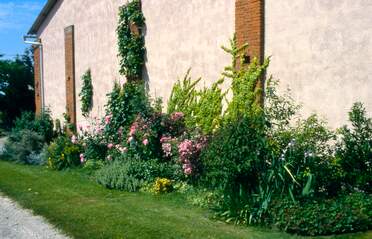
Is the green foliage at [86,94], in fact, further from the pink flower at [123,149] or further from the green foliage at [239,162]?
the green foliage at [239,162]

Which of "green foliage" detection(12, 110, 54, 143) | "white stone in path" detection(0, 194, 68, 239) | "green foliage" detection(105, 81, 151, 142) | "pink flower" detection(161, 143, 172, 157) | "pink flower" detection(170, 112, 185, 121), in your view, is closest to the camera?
"white stone in path" detection(0, 194, 68, 239)

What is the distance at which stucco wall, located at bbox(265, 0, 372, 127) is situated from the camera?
303 inches

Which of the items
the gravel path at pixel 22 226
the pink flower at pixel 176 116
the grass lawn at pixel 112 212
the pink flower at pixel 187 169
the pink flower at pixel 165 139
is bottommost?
the gravel path at pixel 22 226

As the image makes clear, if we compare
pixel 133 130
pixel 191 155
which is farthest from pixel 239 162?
pixel 133 130

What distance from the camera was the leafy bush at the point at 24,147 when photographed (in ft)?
52.5

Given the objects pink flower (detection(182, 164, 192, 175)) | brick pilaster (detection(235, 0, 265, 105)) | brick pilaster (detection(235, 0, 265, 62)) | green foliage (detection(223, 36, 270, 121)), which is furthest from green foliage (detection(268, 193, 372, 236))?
brick pilaster (detection(235, 0, 265, 62))

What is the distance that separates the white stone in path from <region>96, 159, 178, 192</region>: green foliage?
2.15m

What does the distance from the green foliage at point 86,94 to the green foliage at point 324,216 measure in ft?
37.4

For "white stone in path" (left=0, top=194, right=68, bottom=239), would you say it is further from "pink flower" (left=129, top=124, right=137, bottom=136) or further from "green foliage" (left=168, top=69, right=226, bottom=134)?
"green foliage" (left=168, top=69, right=226, bottom=134)

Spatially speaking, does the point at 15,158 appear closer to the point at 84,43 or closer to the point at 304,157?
the point at 84,43

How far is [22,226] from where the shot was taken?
7664 mm

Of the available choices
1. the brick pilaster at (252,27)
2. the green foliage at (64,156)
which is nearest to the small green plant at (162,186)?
the brick pilaster at (252,27)

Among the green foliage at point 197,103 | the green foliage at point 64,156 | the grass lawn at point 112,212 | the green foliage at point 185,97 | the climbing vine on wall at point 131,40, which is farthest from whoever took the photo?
the green foliage at point 64,156

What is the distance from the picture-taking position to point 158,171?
1059 centimetres
